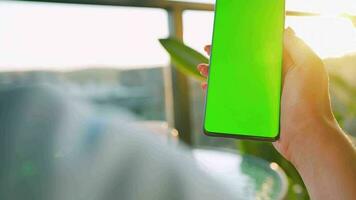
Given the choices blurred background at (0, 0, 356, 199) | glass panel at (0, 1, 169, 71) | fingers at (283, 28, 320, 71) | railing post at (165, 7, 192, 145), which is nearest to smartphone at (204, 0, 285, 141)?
fingers at (283, 28, 320, 71)

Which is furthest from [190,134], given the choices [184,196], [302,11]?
[184,196]

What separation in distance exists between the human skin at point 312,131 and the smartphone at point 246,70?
0.02 meters

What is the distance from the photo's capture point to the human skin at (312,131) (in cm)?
42

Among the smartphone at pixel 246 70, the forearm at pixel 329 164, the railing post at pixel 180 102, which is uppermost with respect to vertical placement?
the smartphone at pixel 246 70

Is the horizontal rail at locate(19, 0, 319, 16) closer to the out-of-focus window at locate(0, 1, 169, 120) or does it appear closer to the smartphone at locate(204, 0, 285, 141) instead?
the out-of-focus window at locate(0, 1, 169, 120)

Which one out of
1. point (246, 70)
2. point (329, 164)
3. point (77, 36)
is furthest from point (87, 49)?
point (329, 164)

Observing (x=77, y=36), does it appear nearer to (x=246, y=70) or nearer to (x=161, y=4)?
(x=161, y=4)

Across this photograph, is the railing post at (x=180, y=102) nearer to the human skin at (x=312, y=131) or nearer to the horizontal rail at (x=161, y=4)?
the horizontal rail at (x=161, y=4)

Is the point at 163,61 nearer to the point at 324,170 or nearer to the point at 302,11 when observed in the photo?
the point at 302,11

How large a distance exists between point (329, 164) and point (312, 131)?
5 cm

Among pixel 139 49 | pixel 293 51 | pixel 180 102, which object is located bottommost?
pixel 180 102

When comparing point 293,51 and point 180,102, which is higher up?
point 293,51

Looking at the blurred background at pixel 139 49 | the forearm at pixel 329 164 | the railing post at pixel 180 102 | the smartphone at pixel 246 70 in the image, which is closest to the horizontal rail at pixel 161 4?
the blurred background at pixel 139 49

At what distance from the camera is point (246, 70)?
509 millimetres
